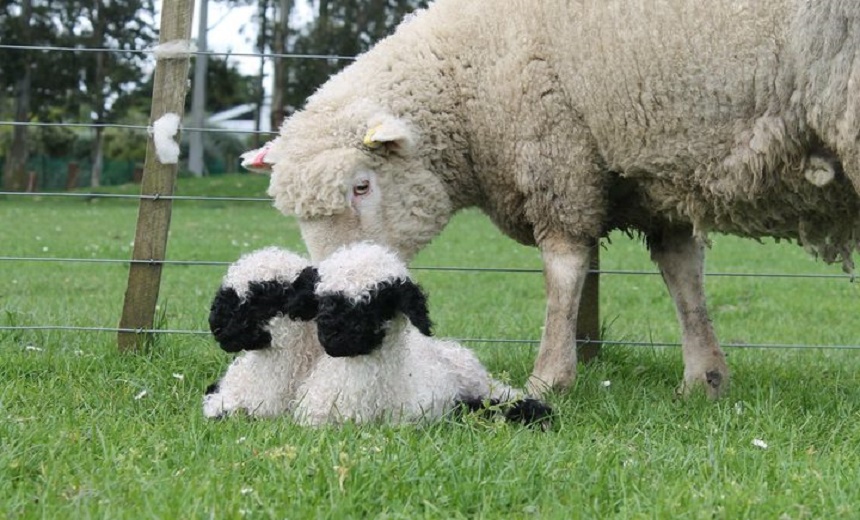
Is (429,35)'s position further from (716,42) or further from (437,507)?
(437,507)

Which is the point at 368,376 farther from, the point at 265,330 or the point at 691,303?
the point at 691,303

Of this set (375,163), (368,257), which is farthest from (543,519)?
(375,163)

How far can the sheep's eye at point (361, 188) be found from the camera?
3.96 metres

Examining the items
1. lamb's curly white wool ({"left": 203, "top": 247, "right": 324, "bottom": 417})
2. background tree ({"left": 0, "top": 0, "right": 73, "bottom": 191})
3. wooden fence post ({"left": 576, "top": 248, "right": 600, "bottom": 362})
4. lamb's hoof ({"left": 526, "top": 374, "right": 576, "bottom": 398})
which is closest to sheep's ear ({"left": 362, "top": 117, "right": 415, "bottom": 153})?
lamb's curly white wool ({"left": 203, "top": 247, "right": 324, "bottom": 417})

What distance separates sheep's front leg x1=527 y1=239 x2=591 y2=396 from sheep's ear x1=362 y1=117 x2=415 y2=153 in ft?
2.17

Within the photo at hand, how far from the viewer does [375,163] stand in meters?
3.97

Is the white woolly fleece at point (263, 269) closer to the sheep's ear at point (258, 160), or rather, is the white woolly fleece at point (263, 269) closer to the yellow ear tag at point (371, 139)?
the yellow ear tag at point (371, 139)

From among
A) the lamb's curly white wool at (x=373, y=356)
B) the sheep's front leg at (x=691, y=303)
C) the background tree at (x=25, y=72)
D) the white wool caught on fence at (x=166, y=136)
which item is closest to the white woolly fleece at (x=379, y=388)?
the lamb's curly white wool at (x=373, y=356)

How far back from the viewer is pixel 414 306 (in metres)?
3.13

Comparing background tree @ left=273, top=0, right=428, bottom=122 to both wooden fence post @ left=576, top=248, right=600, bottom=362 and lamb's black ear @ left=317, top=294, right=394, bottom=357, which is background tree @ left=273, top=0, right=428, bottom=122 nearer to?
wooden fence post @ left=576, top=248, right=600, bottom=362

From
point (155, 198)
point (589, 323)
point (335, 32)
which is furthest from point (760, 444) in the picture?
point (335, 32)

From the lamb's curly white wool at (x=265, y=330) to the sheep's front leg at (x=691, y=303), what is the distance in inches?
66.7

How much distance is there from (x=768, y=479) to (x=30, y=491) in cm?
189

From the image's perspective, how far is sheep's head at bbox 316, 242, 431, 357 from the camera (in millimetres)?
3088
